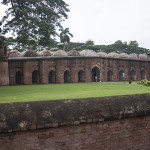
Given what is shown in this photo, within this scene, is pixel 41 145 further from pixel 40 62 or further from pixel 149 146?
pixel 40 62

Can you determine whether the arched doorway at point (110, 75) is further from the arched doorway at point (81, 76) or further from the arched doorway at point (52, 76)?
the arched doorway at point (52, 76)

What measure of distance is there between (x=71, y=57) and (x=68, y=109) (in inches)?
740

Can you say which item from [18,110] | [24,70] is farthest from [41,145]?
[24,70]

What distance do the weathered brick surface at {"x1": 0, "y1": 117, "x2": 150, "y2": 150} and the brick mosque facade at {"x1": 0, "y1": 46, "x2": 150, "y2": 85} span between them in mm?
16647

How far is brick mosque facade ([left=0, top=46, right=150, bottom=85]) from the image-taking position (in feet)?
68.7

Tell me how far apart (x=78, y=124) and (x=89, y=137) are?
1.30ft

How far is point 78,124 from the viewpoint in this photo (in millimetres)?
3590

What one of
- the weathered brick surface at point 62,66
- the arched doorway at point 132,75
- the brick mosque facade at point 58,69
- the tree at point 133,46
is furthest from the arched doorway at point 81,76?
the tree at point 133,46

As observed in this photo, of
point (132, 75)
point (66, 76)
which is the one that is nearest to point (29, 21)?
point (66, 76)

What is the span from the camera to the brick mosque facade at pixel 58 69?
825 inches

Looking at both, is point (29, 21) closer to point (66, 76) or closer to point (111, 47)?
point (66, 76)

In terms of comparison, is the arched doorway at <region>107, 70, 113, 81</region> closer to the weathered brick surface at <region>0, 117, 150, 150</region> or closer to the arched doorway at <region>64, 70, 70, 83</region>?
the arched doorway at <region>64, 70, 70, 83</region>

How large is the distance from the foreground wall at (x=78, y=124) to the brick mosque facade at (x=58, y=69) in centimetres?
1656

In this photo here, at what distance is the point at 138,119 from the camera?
4203mm
